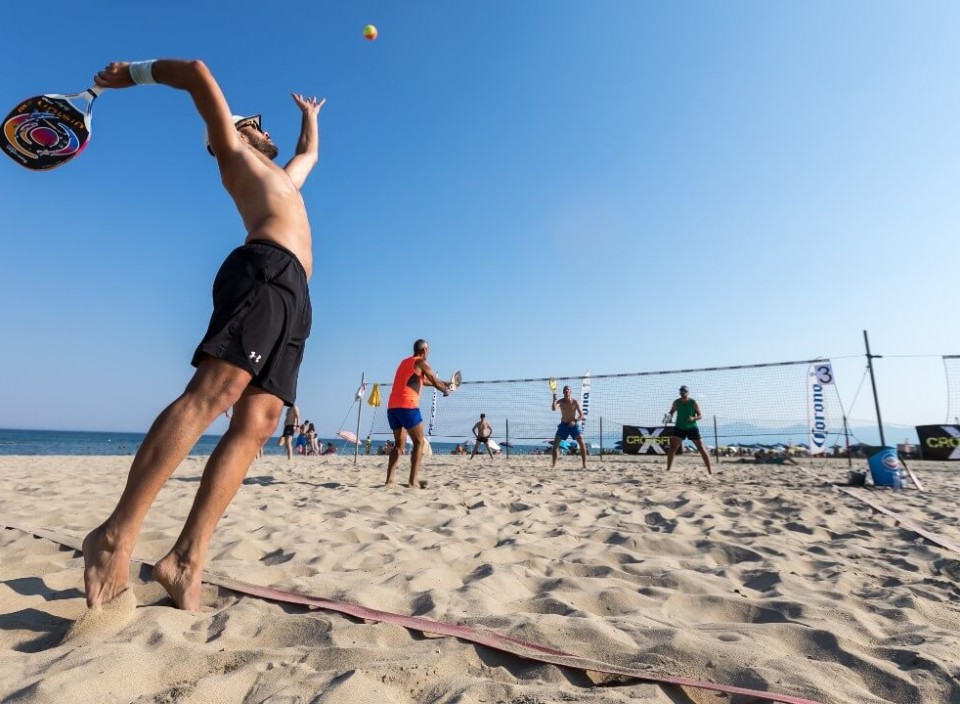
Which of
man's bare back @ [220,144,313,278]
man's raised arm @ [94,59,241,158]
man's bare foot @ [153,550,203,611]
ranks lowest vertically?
man's bare foot @ [153,550,203,611]

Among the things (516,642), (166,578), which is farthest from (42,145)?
(516,642)

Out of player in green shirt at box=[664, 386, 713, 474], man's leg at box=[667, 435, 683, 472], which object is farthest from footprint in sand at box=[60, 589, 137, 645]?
player in green shirt at box=[664, 386, 713, 474]

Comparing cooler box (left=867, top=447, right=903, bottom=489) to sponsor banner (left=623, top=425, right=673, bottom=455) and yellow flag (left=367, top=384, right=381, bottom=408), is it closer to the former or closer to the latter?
sponsor banner (left=623, top=425, right=673, bottom=455)

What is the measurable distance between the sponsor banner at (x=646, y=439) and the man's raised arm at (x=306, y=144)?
14.1 meters

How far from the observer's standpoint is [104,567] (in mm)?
1463

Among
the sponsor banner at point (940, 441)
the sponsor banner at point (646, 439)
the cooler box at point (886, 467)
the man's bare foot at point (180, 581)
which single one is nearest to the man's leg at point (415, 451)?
the man's bare foot at point (180, 581)

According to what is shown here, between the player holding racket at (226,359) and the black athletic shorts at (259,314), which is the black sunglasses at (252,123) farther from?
the black athletic shorts at (259,314)

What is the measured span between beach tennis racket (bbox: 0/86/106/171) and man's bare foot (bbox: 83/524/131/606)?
161cm

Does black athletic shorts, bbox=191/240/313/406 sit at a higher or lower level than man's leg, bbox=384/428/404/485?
higher

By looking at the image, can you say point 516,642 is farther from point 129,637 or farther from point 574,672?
point 129,637

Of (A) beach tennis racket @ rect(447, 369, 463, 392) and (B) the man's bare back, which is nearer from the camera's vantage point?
(B) the man's bare back

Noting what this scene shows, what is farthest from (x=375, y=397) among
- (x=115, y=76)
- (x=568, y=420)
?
(x=115, y=76)

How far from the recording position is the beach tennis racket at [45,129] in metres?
2.10

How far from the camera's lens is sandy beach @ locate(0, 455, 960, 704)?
1184 millimetres
